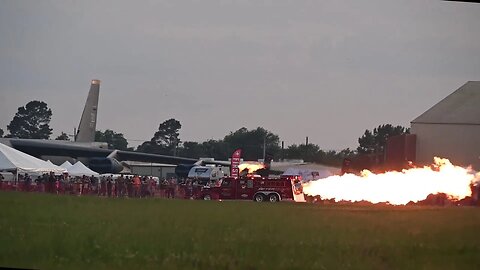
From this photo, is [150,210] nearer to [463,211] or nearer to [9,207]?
[9,207]

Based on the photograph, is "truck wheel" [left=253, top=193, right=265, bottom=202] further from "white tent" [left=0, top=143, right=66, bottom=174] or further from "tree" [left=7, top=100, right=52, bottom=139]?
"tree" [left=7, top=100, right=52, bottom=139]

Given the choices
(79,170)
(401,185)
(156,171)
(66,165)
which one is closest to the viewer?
(401,185)

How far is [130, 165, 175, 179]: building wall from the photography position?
4533cm

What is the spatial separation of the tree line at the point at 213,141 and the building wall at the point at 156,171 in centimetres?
696

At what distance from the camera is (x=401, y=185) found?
29562 mm

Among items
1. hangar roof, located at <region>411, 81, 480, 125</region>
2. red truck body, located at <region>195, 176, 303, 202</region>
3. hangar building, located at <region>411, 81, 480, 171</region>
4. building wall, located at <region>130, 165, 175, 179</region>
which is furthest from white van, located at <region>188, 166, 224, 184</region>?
hangar roof, located at <region>411, 81, 480, 125</region>

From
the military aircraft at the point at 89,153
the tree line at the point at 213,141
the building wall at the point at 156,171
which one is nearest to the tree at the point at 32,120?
the tree line at the point at 213,141

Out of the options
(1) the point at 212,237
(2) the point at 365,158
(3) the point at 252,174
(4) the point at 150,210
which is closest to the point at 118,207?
(4) the point at 150,210

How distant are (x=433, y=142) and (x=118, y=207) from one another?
35.7ft

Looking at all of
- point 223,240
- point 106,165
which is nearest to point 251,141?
point 223,240

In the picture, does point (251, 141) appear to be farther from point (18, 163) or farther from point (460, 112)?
point (18, 163)

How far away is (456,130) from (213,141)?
21.6 feet

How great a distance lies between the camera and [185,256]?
12.2 m

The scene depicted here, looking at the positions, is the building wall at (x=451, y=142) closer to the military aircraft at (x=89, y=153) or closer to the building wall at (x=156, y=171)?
the military aircraft at (x=89, y=153)
